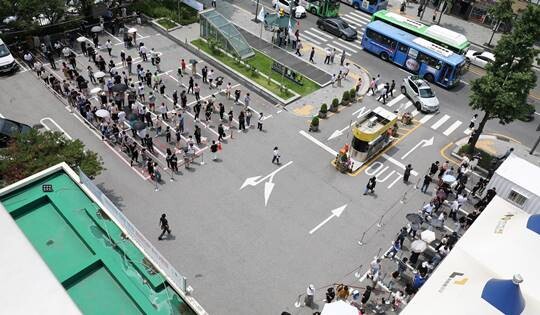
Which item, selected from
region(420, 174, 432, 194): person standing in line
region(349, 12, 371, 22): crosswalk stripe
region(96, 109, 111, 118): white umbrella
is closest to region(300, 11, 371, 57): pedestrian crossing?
region(349, 12, 371, 22): crosswalk stripe

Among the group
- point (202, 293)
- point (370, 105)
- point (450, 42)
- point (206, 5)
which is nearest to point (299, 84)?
point (370, 105)

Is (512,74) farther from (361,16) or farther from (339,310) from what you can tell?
(361,16)

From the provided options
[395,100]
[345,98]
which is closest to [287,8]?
[345,98]

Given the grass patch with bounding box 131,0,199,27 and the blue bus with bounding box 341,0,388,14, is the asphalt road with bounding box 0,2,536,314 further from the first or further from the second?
the blue bus with bounding box 341,0,388,14

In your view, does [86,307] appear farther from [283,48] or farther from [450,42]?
[450,42]

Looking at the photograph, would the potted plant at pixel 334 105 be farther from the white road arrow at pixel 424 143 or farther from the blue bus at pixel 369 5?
the blue bus at pixel 369 5

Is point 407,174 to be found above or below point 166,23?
below
